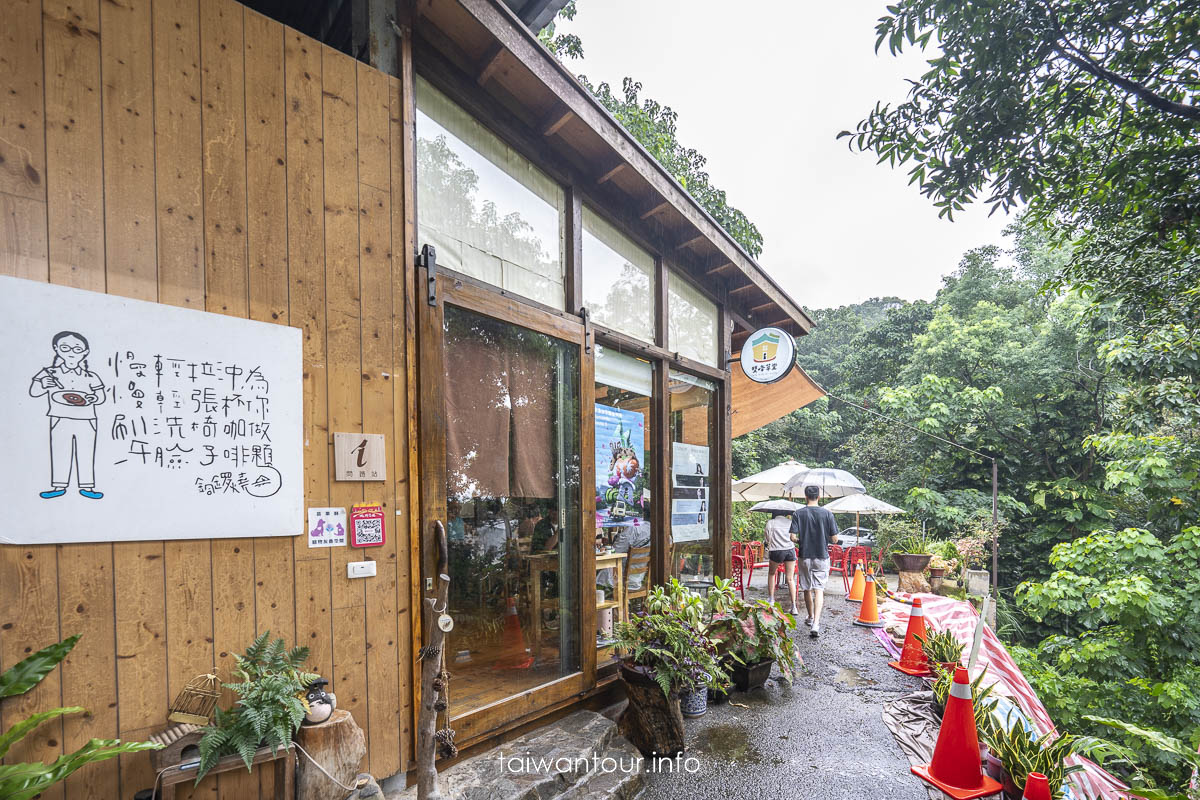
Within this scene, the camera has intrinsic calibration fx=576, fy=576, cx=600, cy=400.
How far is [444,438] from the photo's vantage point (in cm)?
322

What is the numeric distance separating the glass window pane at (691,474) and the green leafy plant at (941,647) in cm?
211

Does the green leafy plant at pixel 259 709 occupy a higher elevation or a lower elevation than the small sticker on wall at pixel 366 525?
lower

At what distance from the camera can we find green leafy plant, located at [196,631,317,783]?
2105 millimetres

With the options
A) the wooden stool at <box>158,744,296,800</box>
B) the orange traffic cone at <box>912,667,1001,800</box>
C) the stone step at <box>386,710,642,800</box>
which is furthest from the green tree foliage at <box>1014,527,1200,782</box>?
the wooden stool at <box>158,744,296,800</box>

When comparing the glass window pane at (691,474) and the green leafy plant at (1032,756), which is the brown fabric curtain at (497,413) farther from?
the green leafy plant at (1032,756)

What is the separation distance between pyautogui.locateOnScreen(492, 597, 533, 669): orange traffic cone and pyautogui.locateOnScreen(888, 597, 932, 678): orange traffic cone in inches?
152

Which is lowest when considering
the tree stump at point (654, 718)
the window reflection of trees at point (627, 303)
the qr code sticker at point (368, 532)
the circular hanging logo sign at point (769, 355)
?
the tree stump at point (654, 718)

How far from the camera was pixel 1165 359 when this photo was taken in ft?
24.0

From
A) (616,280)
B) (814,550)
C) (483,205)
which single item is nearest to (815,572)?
(814,550)

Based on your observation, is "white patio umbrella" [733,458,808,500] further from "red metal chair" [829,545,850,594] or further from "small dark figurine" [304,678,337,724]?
"small dark figurine" [304,678,337,724]

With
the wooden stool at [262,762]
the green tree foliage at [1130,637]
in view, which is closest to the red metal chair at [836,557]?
the green tree foliage at [1130,637]

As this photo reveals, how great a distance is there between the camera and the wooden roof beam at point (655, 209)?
16.6 feet

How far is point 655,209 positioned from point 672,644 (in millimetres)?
3584

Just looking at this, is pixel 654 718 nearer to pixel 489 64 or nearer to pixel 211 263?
pixel 211 263
